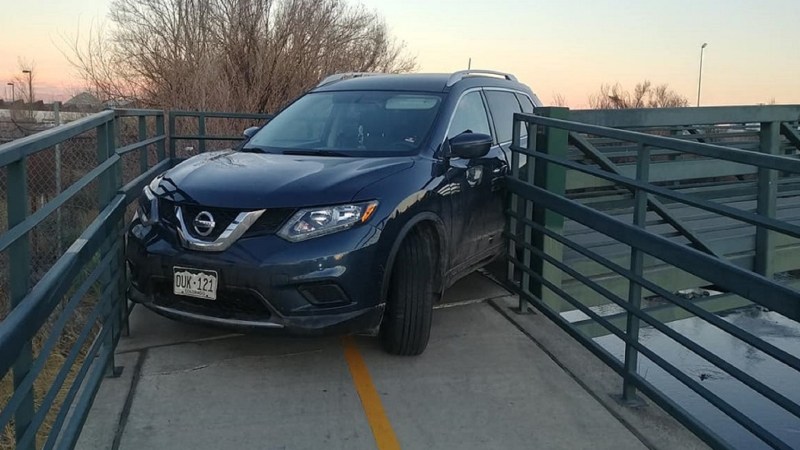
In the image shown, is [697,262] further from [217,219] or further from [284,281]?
[217,219]

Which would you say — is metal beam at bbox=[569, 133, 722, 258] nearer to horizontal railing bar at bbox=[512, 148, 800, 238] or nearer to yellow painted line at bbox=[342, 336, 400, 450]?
horizontal railing bar at bbox=[512, 148, 800, 238]

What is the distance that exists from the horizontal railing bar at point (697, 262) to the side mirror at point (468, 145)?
27.0 inches

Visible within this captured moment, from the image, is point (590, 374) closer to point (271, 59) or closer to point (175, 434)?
point (175, 434)

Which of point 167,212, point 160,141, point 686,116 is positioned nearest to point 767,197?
point 686,116

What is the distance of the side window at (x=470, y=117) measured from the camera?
5808 millimetres

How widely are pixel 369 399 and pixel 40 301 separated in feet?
6.91

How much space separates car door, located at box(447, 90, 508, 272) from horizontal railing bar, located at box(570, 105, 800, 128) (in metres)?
0.98

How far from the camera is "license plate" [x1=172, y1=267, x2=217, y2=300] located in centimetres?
439

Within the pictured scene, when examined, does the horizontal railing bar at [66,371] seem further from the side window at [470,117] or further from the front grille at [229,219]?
the side window at [470,117]

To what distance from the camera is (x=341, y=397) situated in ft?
14.6

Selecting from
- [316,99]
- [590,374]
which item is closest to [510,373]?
[590,374]

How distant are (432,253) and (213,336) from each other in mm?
1695

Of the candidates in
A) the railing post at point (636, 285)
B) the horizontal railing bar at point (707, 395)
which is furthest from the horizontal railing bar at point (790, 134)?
the railing post at point (636, 285)

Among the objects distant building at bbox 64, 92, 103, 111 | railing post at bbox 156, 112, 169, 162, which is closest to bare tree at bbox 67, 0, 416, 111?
distant building at bbox 64, 92, 103, 111
